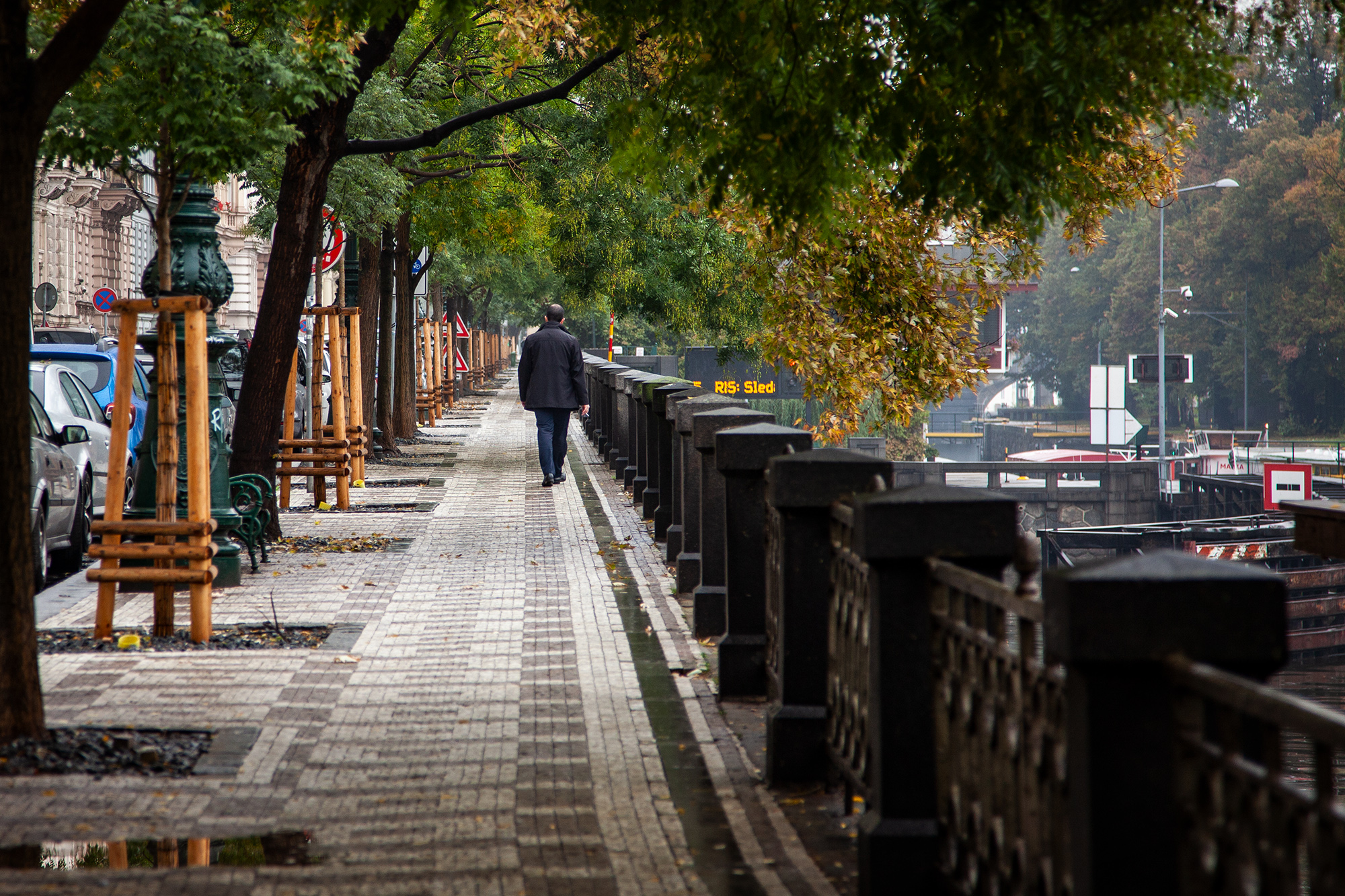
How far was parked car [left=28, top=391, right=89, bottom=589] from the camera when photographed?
10688 millimetres

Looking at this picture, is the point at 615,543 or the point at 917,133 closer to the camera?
the point at 917,133

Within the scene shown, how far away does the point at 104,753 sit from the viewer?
18.8ft

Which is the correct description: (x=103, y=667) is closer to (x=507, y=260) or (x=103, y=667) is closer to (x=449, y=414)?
(x=449, y=414)

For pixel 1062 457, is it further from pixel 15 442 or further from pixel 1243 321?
pixel 15 442

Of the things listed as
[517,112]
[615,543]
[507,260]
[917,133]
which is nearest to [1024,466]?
[507,260]

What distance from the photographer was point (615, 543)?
12945 mm

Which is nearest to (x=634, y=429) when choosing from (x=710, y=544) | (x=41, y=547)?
(x=41, y=547)

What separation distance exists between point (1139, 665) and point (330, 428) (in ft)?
46.0

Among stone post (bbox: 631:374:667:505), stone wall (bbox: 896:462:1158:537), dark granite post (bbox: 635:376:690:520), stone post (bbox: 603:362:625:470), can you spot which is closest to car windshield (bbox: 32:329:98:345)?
stone post (bbox: 603:362:625:470)

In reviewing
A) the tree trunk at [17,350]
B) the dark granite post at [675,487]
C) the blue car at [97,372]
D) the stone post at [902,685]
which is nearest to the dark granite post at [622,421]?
the dark granite post at [675,487]

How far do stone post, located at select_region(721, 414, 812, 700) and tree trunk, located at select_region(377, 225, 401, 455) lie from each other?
57.0 feet

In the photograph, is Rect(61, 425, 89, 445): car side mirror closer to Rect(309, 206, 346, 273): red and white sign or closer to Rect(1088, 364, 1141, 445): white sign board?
Rect(309, 206, 346, 273): red and white sign

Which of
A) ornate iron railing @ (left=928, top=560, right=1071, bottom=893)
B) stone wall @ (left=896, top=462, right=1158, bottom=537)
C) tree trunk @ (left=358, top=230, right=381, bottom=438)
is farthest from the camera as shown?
stone wall @ (left=896, top=462, right=1158, bottom=537)

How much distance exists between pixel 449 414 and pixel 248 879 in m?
36.4
